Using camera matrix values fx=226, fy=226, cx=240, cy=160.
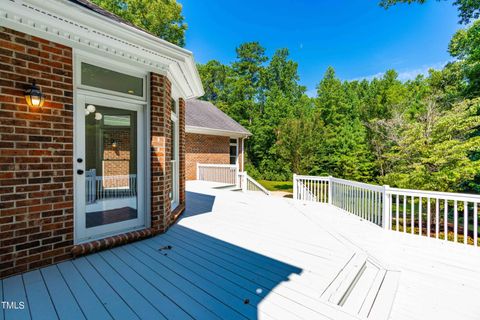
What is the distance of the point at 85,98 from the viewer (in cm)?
288

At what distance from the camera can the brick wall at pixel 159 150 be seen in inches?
138

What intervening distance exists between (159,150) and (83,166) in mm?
1046

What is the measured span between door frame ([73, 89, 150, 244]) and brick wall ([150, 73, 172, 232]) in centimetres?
9

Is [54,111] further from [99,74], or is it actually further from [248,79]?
[248,79]

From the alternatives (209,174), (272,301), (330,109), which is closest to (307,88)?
(330,109)

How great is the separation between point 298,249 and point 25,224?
3.17 m

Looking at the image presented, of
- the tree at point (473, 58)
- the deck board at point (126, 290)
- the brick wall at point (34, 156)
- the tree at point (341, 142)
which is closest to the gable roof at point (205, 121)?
the tree at point (341, 142)

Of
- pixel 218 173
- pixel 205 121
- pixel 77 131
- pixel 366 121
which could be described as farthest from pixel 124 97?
pixel 366 121

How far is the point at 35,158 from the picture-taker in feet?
7.97

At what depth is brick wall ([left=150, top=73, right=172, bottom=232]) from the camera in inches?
138

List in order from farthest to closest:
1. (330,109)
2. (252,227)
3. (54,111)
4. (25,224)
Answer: (330,109), (252,227), (54,111), (25,224)

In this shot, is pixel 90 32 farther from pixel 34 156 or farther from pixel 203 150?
pixel 203 150

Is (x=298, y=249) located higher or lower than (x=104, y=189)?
lower

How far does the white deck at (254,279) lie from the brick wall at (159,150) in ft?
1.22
